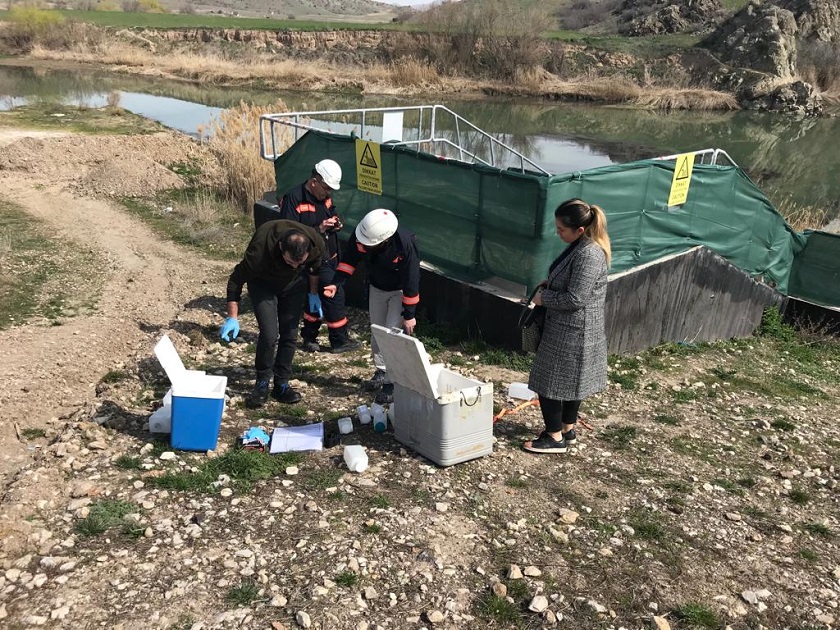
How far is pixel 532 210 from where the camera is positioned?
6969 mm

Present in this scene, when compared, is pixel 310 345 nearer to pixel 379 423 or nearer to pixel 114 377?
pixel 114 377

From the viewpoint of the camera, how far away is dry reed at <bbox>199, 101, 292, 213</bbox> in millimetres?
13656

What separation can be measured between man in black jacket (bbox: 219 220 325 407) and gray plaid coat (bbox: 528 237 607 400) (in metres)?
1.91

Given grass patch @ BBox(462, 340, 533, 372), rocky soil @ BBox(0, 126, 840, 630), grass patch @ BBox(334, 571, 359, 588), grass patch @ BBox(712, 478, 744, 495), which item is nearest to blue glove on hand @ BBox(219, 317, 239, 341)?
rocky soil @ BBox(0, 126, 840, 630)

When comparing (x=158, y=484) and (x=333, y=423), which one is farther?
(x=333, y=423)

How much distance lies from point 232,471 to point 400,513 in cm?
127

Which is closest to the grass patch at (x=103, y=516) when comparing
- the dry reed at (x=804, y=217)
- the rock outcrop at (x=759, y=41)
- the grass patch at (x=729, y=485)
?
the grass patch at (x=729, y=485)

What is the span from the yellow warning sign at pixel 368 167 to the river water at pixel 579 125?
13.8 meters

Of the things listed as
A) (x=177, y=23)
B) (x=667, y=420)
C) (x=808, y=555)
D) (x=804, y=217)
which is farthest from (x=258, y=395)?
(x=177, y=23)

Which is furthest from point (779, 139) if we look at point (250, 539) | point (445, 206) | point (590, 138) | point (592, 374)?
point (250, 539)

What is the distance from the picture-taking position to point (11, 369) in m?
6.56

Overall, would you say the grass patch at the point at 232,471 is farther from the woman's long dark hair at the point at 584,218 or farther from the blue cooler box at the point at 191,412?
the woman's long dark hair at the point at 584,218

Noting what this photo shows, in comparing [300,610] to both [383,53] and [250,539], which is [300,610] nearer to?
[250,539]

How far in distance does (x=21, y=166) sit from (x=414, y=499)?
15388 mm
